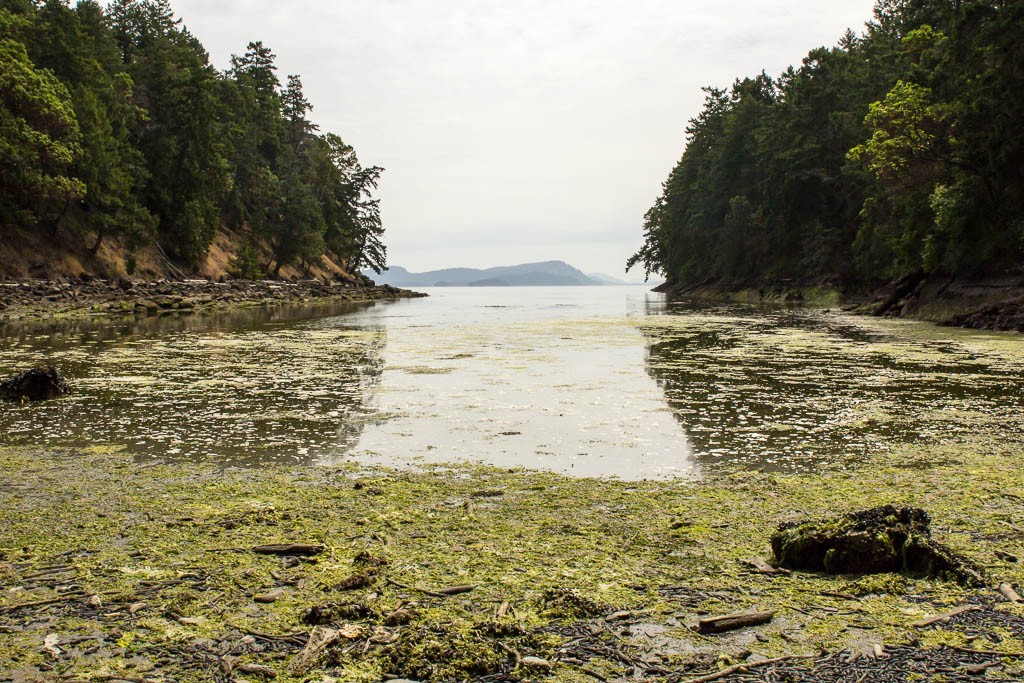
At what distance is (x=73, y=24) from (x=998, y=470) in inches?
2155

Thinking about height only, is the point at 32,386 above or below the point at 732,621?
above

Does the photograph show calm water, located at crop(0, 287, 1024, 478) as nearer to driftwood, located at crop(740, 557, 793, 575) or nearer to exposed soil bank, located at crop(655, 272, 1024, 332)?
driftwood, located at crop(740, 557, 793, 575)

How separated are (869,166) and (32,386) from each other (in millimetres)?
33027

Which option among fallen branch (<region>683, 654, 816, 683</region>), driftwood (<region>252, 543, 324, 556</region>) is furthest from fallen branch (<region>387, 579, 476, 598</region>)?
fallen branch (<region>683, 654, 816, 683</region>)

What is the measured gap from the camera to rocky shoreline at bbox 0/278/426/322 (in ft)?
109

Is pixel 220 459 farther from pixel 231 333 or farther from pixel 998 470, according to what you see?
pixel 231 333

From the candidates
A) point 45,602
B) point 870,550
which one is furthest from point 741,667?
point 45,602

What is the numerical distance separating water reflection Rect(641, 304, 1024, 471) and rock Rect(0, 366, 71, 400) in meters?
8.75

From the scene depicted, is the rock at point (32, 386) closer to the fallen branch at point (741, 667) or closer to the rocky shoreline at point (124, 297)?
the fallen branch at point (741, 667)

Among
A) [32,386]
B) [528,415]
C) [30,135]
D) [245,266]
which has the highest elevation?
[30,135]

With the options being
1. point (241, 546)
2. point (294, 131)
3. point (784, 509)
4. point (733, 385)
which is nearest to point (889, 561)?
point (784, 509)

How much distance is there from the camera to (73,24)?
4594 cm

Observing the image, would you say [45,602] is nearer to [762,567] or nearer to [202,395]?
[762,567]

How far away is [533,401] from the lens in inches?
419
